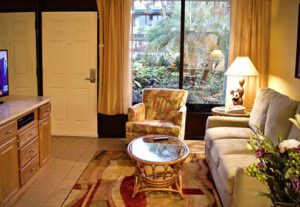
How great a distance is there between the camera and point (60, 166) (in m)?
4.27

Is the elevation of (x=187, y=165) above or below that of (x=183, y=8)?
below

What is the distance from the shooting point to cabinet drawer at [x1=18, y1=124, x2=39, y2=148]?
340 centimetres

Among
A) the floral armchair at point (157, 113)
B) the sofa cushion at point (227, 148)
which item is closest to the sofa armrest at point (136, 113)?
the floral armchair at point (157, 113)

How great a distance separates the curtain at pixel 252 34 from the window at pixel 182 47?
8.7 inches

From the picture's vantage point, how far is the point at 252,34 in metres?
5.14

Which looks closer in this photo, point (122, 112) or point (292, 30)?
point (292, 30)

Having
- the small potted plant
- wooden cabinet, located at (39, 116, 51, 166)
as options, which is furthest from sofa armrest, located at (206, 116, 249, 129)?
the small potted plant

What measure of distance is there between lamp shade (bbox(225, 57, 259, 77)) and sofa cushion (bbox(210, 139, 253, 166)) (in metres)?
1.35

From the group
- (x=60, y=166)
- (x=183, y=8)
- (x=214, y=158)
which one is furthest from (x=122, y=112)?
(x=214, y=158)

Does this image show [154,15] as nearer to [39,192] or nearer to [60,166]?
[60,166]

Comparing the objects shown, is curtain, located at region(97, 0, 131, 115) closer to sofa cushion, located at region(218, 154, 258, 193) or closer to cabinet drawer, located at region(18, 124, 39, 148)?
cabinet drawer, located at region(18, 124, 39, 148)

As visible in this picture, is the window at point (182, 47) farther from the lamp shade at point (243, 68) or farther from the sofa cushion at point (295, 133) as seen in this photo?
the sofa cushion at point (295, 133)

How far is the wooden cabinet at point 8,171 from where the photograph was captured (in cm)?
302

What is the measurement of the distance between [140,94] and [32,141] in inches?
91.4
